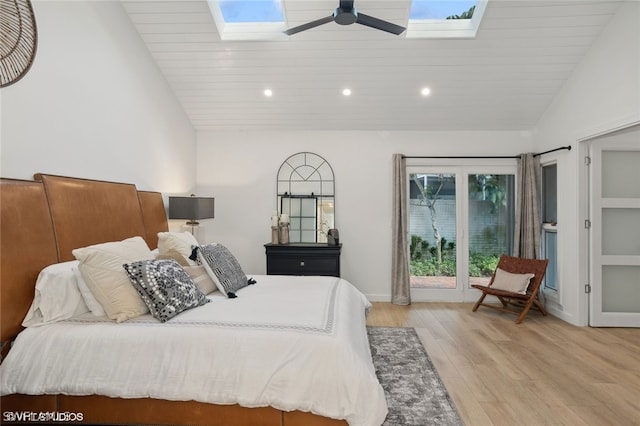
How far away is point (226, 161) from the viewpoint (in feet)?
15.6

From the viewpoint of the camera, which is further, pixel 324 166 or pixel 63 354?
pixel 324 166

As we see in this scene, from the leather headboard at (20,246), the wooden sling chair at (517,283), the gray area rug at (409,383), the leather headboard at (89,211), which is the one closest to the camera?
the leather headboard at (20,246)

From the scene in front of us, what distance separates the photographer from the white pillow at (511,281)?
12.8 feet

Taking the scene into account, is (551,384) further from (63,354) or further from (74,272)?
(74,272)

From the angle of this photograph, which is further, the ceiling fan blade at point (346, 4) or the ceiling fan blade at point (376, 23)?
the ceiling fan blade at point (376, 23)

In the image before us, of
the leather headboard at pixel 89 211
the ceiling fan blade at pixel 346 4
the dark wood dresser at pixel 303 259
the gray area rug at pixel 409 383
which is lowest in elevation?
the gray area rug at pixel 409 383

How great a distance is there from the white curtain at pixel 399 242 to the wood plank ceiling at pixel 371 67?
2.46 feet

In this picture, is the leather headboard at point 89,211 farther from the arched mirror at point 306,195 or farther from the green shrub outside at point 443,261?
the green shrub outside at point 443,261

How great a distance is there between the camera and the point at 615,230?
373cm

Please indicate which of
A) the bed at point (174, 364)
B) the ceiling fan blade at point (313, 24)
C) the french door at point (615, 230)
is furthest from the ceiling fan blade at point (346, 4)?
the french door at point (615, 230)

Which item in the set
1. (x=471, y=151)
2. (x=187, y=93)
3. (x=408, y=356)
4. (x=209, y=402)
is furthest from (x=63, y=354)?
(x=471, y=151)

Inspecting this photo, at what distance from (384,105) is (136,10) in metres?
2.82

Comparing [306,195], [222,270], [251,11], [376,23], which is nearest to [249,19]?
[251,11]

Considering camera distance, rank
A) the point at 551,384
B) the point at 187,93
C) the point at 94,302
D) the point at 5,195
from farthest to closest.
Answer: the point at 187,93 < the point at 551,384 < the point at 94,302 < the point at 5,195
